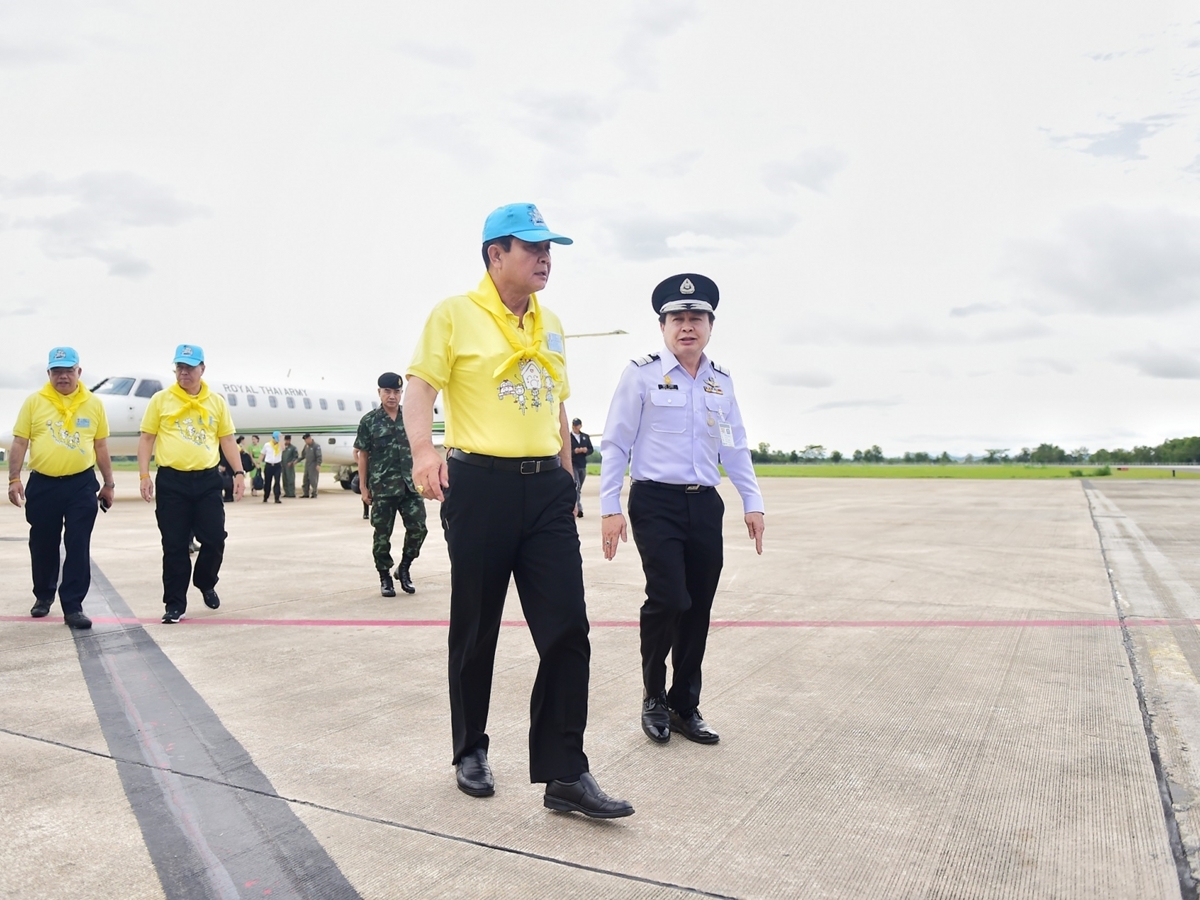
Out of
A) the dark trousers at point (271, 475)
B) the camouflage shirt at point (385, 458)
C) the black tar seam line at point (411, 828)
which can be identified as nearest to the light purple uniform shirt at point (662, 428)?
the black tar seam line at point (411, 828)

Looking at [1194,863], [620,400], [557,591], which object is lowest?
[1194,863]

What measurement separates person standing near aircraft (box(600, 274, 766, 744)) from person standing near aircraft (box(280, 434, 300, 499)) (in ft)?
64.5

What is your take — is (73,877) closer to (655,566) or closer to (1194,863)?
(655,566)

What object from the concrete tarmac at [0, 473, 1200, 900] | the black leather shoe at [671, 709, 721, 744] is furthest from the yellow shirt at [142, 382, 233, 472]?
the black leather shoe at [671, 709, 721, 744]

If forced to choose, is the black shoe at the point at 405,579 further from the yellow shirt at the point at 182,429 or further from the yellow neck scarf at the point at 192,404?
the yellow neck scarf at the point at 192,404

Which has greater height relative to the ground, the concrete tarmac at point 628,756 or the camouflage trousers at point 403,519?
the camouflage trousers at point 403,519

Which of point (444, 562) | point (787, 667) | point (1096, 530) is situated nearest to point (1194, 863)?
point (787, 667)

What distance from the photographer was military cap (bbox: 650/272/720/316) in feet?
13.4

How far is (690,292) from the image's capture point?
13.5 ft

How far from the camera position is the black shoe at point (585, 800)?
2.98 metres

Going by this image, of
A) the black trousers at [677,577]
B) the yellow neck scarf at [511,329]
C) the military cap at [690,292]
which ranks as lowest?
the black trousers at [677,577]

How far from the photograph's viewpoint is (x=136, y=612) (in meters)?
6.86

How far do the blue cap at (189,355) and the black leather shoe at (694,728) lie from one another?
4.77 metres

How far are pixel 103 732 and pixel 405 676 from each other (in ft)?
4.75
